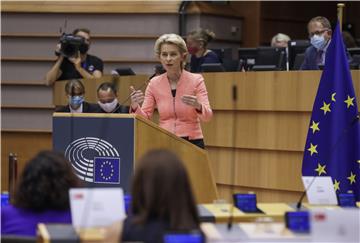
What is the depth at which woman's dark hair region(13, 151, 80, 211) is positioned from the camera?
3400 millimetres

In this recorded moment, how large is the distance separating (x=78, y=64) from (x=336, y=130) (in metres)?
3.80

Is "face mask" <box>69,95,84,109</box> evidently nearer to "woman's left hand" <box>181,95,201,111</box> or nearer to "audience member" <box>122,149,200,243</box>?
"woman's left hand" <box>181,95,201,111</box>

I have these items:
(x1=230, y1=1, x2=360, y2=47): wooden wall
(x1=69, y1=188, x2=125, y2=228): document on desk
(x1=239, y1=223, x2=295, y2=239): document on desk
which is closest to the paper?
(x1=239, y1=223, x2=295, y2=239): document on desk

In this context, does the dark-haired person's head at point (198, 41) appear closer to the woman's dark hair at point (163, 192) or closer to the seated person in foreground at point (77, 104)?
the seated person in foreground at point (77, 104)

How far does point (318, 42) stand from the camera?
695 centimetres

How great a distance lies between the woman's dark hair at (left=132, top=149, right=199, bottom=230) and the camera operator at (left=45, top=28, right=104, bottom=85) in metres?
5.70

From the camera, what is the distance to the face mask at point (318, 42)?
6941 millimetres

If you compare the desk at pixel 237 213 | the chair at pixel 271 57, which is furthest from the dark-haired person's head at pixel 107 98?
the desk at pixel 237 213

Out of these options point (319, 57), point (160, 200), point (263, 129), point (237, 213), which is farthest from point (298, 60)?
point (160, 200)

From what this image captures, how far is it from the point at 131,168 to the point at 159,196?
2480 millimetres

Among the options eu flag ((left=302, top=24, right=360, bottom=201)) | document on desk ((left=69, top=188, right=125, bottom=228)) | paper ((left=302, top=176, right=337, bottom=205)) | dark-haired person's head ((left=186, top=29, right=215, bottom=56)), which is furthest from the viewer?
dark-haired person's head ((left=186, top=29, right=215, bottom=56))

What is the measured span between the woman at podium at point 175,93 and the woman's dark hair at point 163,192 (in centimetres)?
252

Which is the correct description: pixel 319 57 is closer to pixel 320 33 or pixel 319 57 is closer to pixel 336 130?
pixel 320 33

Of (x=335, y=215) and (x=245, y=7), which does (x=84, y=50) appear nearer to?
(x=245, y=7)
